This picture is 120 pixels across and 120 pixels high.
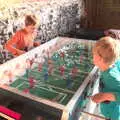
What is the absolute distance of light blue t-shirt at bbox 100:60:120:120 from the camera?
1.64 m

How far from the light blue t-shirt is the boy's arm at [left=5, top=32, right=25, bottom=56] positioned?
1136mm

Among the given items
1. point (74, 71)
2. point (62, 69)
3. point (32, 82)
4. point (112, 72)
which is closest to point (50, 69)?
point (62, 69)

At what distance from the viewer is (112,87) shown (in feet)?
5.53

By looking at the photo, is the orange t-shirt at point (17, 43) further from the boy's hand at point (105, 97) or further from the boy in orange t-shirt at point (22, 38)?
the boy's hand at point (105, 97)

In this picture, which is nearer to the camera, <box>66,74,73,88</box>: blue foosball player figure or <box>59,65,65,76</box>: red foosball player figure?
<box>66,74,73,88</box>: blue foosball player figure

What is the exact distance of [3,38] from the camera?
257 cm

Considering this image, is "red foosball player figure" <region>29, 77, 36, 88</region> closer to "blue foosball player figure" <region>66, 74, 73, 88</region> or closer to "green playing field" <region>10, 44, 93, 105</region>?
"green playing field" <region>10, 44, 93, 105</region>

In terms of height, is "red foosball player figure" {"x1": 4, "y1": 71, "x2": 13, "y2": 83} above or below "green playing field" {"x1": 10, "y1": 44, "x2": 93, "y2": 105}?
above

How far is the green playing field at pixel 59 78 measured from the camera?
6.12 ft

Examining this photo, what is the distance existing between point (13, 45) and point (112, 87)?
4.49ft

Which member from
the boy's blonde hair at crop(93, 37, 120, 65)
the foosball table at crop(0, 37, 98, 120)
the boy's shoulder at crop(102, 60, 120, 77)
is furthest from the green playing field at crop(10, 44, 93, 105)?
the boy's blonde hair at crop(93, 37, 120, 65)

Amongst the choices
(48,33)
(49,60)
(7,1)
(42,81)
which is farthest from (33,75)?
(48,33)

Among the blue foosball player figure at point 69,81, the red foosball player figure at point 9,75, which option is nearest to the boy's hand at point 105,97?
the blue foosball player figure at point 69,81

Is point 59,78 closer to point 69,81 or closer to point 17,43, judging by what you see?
point 69,81
